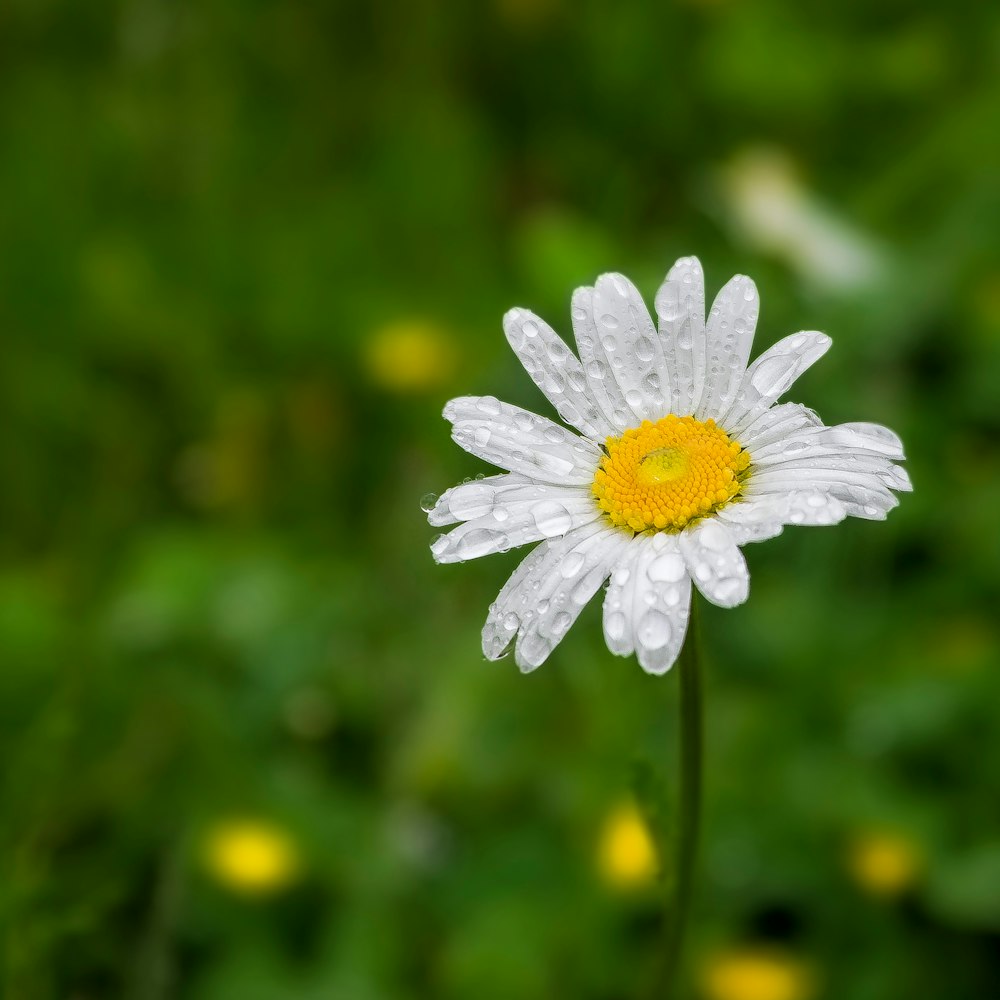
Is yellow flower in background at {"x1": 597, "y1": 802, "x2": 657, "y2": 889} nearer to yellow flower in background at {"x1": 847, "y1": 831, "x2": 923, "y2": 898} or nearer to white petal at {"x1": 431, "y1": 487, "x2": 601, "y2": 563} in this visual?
yellow flower in background at {"x1": 847, "y1": 831, "x2": 923, "y2": 898}

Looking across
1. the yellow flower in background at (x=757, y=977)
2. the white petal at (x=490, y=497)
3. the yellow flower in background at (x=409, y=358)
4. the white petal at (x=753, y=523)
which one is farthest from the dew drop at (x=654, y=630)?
the yellow flower in background at (x=409, y=358)

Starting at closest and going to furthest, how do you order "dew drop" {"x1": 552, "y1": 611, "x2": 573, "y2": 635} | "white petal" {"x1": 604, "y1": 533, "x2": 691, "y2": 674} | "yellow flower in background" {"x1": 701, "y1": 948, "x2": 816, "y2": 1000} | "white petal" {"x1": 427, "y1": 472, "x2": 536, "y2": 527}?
1. "white petal" {"x1": 604, "y1": 533, "x2": 691, "y2": 674}
2. "dew drop" {"x1": 552, "y1": 611, "x2": 573, "y2": 635}
3. "white petal" {"x1": 427, "y1": 472, "x2": 536, "y2": 527}
4. "yellow flower in background" {"x1": 701, "y1": 948, "x2": 816, "y2": 1000}

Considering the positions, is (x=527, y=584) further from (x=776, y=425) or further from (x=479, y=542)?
(x=776, y=425)

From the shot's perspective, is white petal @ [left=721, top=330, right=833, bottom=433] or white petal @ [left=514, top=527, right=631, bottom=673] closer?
white petal @ [left=514, top=527, right=631, bottom=673]

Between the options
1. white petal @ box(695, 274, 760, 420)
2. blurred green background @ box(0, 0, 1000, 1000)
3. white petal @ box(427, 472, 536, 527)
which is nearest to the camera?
white petal @ box(427, 472, 536, 527)

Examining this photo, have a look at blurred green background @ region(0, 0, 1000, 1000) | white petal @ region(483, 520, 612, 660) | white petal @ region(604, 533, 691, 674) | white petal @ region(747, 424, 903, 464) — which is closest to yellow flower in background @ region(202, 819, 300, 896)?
blurred green background @ region(0, 0, 1000, 1000)

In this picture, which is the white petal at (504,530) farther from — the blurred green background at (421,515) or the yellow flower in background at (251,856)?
the yellow flower in background at (251,856)

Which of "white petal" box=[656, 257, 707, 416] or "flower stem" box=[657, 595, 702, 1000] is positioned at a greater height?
"white petal" box=[656, 257, 707, 416]

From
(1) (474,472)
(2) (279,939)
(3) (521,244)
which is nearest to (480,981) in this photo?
(2) (279,939)
